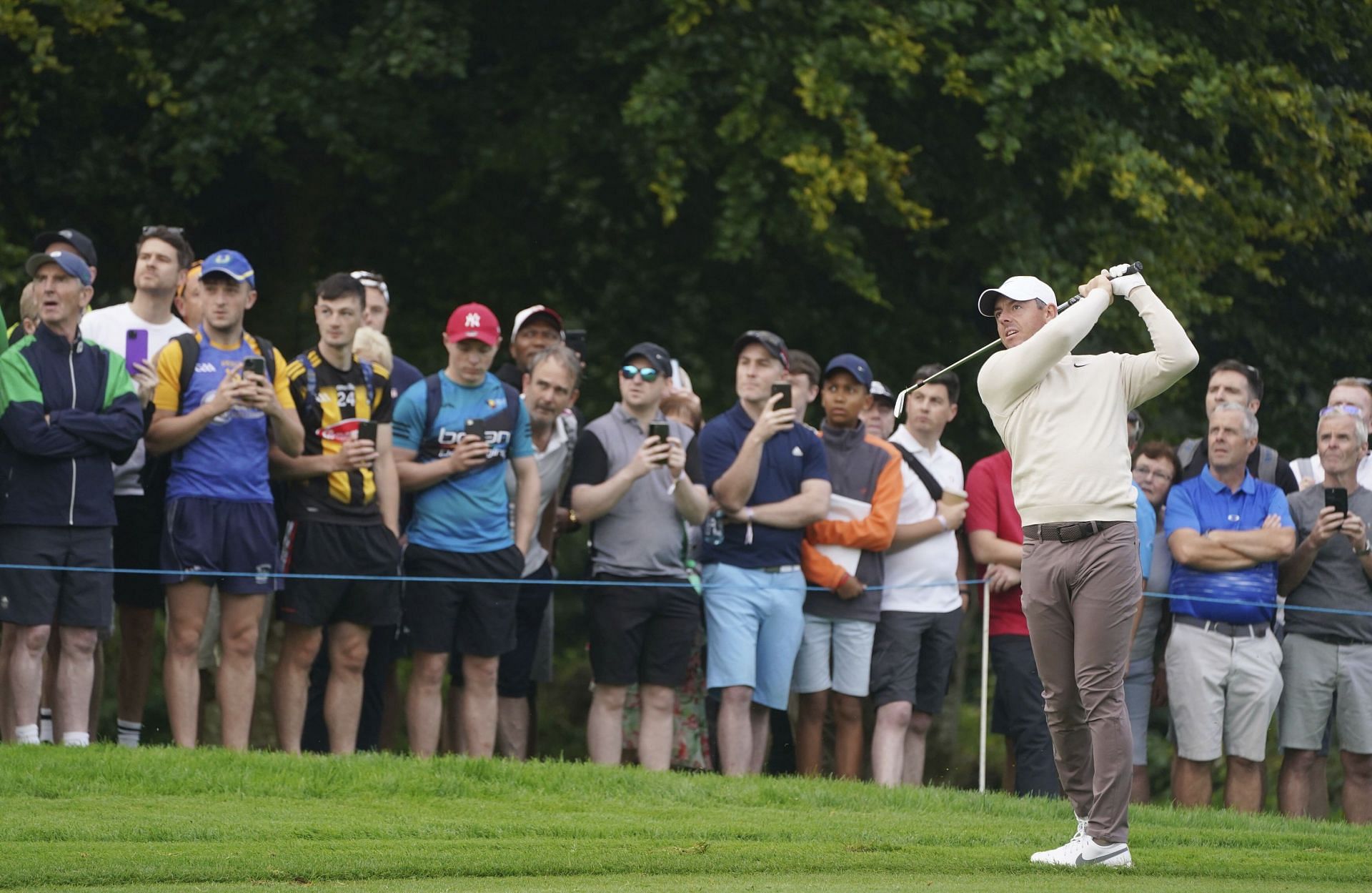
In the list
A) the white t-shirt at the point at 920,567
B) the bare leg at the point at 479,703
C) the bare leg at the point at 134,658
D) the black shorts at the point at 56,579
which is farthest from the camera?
the white t-shirt at the point at 920,567

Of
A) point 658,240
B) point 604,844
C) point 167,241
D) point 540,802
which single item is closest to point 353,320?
point 167,241

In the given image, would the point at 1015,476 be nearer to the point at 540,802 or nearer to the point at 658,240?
the point at 540,802

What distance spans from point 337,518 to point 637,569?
5.54 ft

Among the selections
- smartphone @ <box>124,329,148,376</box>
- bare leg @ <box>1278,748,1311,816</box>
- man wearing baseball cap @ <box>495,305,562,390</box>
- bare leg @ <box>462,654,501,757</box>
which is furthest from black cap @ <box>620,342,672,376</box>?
bare leg @ <box>1278,748,1311,816</box>

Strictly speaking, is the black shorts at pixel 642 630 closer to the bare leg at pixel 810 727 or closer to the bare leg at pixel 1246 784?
the bare leg at pixel 810 727

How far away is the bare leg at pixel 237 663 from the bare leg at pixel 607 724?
73.8 inches

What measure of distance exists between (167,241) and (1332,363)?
9.82m

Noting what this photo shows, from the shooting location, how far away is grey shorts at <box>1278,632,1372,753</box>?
11.0 m

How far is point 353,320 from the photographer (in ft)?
33.4

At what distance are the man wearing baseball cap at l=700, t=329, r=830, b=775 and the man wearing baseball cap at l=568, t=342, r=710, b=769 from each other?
0.59ft

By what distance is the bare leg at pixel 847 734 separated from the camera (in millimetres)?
11164

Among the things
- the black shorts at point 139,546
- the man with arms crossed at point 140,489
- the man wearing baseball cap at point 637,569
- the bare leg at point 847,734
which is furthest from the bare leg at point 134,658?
the bare leg at point 847,734

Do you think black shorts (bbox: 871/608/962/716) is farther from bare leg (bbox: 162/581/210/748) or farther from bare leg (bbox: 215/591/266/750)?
bare leg (bbox: 162/581/210/748)

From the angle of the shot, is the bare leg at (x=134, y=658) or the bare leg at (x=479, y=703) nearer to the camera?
the bare leg at (x=134, y=658)
